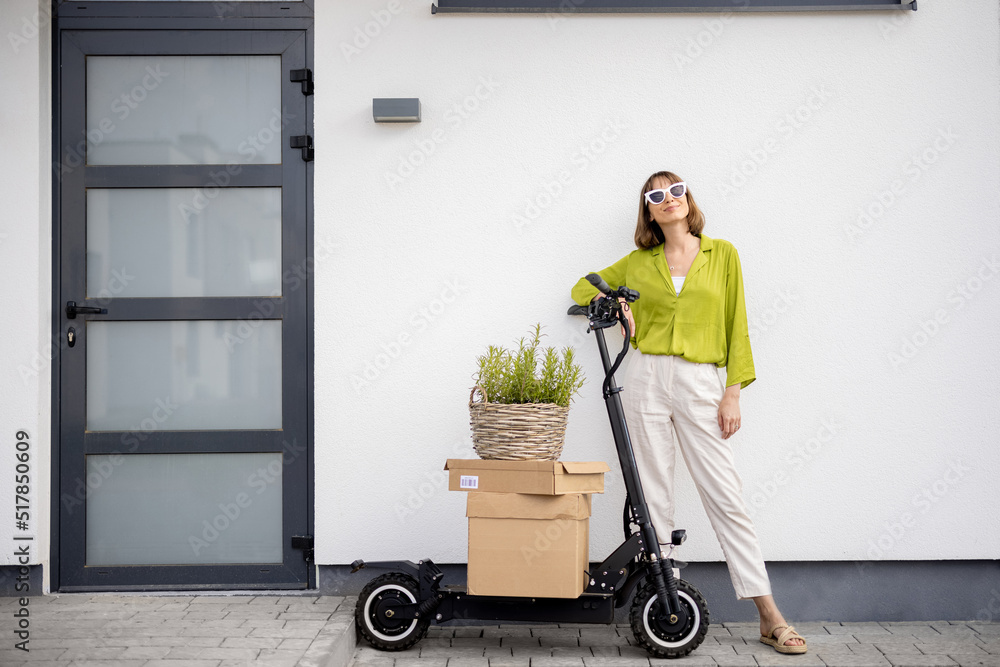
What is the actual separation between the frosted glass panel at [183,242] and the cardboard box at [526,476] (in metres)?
1.35

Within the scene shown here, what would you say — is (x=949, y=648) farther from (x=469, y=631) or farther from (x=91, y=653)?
(x=91, y=653)

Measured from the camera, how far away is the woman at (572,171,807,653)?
11.1 feet

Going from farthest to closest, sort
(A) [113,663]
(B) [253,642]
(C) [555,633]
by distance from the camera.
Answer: (C) [555,633], (B) [253,642], (A) [113,663]

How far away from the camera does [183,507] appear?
389 cm

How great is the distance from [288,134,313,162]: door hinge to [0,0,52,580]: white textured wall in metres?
1.12

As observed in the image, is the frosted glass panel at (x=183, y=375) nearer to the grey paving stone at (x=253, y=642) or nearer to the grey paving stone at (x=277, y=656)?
the grey paving stone at (x=253, y=642)

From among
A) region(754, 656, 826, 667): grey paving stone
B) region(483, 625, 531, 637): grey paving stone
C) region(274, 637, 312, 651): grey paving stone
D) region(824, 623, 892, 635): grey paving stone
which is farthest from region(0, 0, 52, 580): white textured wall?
region(824, 623, 892, 635): grey paving stone

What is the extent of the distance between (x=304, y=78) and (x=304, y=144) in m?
0.30

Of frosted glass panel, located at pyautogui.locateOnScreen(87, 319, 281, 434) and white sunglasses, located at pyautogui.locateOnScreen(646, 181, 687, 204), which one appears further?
frosted glass panel, located at pyautogui.locateOnScreen(87, 319, 281, 434)

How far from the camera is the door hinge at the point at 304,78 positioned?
3875 mm

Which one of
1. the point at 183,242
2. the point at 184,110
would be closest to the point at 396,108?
the point at 184,110

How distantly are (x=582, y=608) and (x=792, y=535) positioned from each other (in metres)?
1.16

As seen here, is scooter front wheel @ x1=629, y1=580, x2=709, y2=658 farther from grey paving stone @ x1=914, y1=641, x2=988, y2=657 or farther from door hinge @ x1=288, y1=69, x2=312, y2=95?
door hinge @ x1=288, y1=69, x2=312, y2=95

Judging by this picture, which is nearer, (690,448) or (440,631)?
(690,448)
